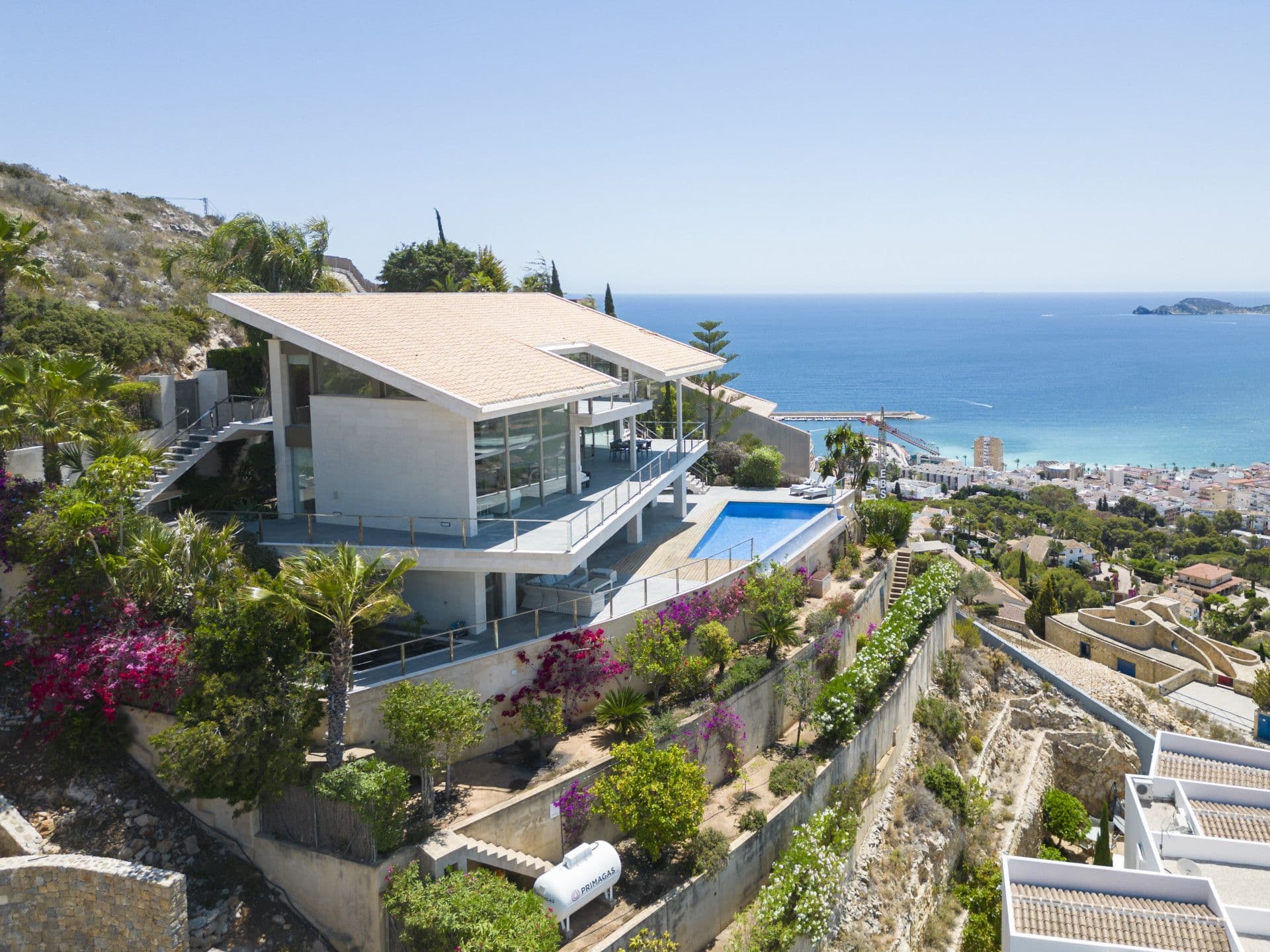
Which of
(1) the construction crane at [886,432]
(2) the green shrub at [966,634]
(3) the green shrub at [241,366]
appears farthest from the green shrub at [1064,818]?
(1) the construction crane at [886,432]

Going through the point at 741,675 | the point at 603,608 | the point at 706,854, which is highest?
the point at 603,608

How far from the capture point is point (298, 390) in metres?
20.7

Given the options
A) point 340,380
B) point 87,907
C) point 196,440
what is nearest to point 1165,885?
point 87,907

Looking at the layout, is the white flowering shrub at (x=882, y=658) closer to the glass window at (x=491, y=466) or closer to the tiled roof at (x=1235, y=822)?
the tiled roof at (x=1235, y=822)

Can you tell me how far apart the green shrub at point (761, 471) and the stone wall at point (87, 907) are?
23308 mm

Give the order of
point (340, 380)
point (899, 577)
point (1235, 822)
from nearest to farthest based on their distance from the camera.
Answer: point (340, 380) → point (1235, 822) → point (899, 577)

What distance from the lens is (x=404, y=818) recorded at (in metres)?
14.3

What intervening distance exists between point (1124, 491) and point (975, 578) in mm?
67340

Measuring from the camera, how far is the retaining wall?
1513 centimetres

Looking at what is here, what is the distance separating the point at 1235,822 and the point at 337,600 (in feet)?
69.9

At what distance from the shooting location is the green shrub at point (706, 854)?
1588cm

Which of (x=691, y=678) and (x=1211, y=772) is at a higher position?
(x=691, y=678)

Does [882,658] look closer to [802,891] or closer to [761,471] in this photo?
[802,891]

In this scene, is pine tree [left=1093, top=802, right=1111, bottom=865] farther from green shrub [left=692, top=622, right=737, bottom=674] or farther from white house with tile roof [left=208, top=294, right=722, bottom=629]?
white house with tile roof [left=208, top=294, right=722, bottom=629]
